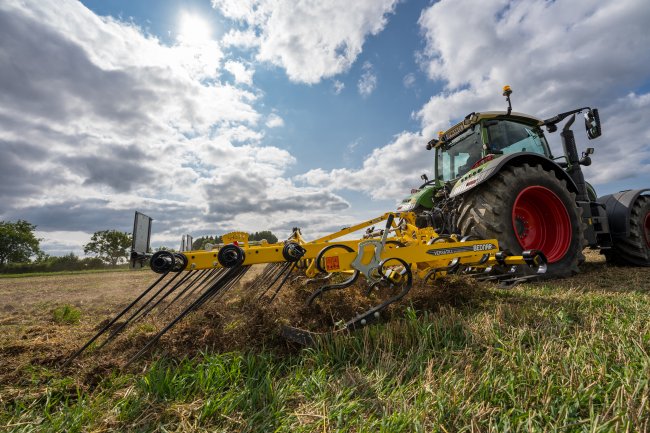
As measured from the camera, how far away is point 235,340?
6.76ft

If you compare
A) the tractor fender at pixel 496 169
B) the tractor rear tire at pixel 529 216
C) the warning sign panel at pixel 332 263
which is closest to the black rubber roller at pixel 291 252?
the warning sign panel at pixel 332 263

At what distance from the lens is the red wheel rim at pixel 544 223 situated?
418 centimetres

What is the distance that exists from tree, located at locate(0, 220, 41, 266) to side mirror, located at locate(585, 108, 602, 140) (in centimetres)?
4647

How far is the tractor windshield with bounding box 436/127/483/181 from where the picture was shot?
5145 millimetres

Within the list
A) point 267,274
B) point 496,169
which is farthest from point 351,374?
point 496,169

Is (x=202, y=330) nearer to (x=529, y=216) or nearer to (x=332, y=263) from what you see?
(x=332, y=263)

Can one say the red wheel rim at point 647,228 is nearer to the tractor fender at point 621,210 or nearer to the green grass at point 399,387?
the tractor fender at point 621,210

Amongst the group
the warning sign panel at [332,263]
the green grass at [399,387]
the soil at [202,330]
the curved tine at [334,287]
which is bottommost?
the green grass at [399,387]

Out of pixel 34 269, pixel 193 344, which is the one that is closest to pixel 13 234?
pixel 34 269

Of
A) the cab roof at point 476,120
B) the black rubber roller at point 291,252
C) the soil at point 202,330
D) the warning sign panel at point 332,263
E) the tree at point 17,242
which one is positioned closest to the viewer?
the soil at point 202,330

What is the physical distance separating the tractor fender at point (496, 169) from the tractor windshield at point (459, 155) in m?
0.87

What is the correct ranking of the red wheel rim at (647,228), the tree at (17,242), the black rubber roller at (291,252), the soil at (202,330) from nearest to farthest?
the soil at (202,330) < the black rubber roller at (291,252) < the red wheel rim at (647,228) < the tree at (17,242)

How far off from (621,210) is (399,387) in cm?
630

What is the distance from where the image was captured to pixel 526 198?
14.0ft
